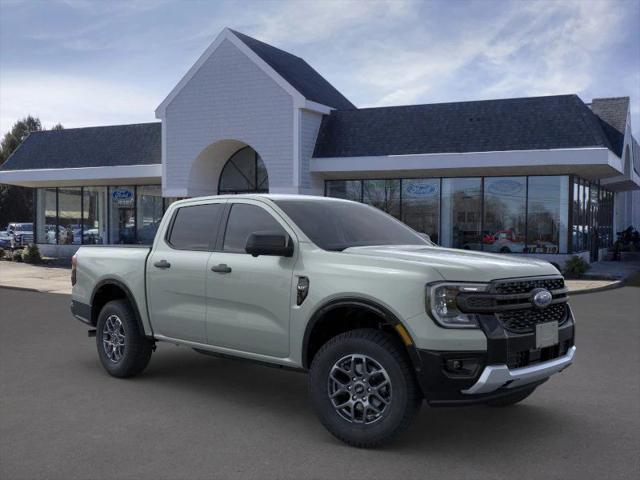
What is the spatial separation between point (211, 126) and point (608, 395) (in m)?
19.9

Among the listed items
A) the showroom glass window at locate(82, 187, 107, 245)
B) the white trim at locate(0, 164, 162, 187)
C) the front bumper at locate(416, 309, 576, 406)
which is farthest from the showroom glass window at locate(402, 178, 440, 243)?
the front bumper at locate(416, 309, 576, 406)

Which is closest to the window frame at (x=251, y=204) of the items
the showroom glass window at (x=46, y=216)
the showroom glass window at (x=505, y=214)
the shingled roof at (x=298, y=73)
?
the shingled roof at (x=298, y=73)

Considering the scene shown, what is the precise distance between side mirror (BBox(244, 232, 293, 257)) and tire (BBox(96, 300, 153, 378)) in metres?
2.31

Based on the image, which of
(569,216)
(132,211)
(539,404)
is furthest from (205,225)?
(132,211)

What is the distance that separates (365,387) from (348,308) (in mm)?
686

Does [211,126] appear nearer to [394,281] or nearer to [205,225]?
[205,225]

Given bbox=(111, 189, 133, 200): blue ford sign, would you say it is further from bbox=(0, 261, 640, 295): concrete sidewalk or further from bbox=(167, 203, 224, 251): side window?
bbox=(167, 203, 224, 251): side window

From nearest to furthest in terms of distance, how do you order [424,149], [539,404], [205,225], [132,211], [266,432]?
[266,432] < [539,404] < [205,225] < [424,149] < [132,211]

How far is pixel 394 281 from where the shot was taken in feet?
16.0

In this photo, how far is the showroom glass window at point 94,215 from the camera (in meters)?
30.1

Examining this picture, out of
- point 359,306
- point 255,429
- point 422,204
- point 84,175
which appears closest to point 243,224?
point 359,306

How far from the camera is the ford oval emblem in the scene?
16.3ft

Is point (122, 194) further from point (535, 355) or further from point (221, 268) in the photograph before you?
point (535, 355)

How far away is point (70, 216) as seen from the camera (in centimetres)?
3092
